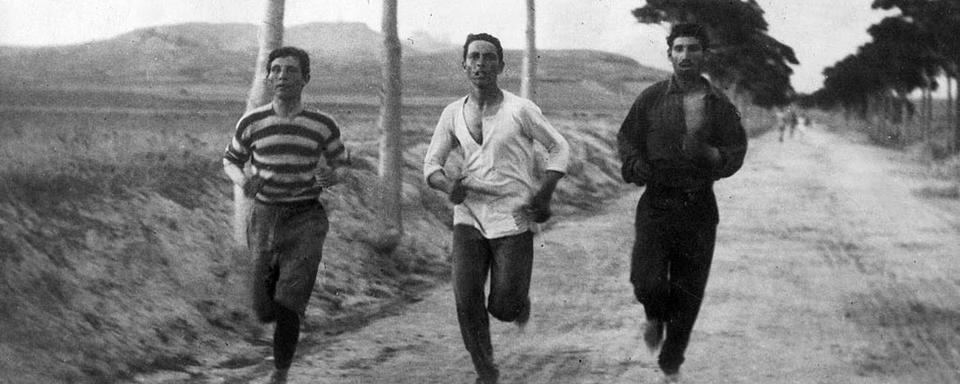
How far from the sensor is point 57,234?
6953mm

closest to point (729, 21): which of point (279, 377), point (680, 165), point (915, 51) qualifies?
point (915, 51)

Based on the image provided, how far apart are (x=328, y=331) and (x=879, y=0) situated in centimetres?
2024

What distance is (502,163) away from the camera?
543 centimetres

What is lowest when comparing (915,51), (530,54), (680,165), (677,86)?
(680,165)

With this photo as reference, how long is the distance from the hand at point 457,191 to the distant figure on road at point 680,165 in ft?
3.09

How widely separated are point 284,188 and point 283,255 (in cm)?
35

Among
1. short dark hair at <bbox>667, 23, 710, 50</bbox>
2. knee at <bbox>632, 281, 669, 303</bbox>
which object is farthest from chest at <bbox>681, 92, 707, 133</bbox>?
knee at <bbox>632, 281, 669, 303</bbox>

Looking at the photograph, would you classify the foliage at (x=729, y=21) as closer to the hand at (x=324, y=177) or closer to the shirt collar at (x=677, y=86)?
the shirt collar at (x=677, y=86)

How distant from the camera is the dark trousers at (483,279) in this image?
547 centimetres

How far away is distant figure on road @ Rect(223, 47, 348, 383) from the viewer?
221 inches

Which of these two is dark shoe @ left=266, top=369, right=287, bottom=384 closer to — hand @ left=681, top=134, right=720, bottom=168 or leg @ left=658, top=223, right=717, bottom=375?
leg @ left=658, top=223, right=717, bottom=375

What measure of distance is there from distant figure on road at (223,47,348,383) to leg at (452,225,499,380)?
29.7 inches

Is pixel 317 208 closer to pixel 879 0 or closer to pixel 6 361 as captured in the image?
pixel 6 361

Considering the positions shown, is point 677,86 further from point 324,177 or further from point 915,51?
point 915,51
